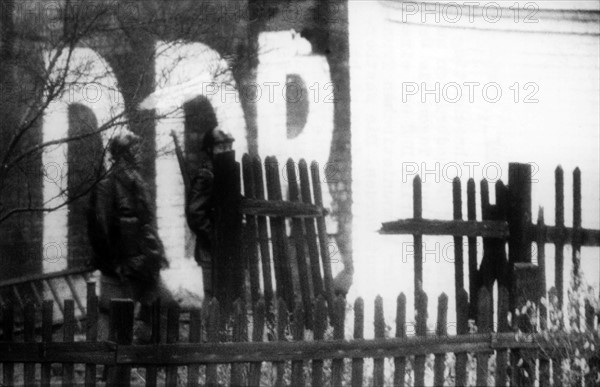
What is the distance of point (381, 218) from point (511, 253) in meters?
1.97

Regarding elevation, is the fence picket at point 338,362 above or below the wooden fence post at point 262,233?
below

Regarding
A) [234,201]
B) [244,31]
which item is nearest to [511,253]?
[234,201]

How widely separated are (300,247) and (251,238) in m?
0.36

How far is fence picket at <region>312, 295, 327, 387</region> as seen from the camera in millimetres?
4234

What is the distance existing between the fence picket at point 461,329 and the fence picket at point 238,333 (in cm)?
104

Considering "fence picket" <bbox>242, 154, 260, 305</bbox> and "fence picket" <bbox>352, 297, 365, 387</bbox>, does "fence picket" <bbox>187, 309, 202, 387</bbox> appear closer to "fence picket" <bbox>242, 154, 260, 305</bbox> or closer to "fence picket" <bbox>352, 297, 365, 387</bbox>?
"fence picket" <bbox>352, 297, 365, 387</bbox>

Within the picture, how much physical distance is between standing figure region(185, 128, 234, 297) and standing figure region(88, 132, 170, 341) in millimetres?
341

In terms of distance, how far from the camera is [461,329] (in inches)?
173

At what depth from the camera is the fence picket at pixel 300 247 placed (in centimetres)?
572

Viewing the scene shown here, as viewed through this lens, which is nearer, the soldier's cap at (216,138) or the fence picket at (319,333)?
the fence picket at (319,333)

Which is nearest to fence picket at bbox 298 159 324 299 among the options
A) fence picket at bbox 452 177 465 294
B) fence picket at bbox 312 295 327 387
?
fence picket at bbox 452 177 465 294

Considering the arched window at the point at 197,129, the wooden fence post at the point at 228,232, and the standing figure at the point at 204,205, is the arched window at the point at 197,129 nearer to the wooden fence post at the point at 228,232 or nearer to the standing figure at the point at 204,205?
the standing figure at the point at 204,205

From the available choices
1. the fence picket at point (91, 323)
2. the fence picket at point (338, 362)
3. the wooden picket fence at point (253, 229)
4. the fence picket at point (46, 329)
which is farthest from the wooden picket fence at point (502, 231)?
the fence picket at point (46, 329)

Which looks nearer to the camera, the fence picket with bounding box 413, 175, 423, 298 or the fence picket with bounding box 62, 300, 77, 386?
the fence picket with bounding box 62, 300, 77, 386
